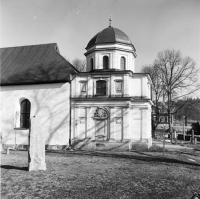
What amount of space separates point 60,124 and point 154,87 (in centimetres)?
2088

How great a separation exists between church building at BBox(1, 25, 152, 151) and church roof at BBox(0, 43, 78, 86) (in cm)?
10

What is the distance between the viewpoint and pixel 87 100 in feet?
67.6

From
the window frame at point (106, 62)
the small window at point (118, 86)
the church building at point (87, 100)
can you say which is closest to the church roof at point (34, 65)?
the church building at point (87, 100)

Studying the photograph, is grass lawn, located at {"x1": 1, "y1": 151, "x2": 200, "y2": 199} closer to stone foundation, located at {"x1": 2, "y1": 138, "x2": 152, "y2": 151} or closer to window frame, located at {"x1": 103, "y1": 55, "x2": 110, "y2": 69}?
stone foundation, located at {"x1": 2, "y1": 138, "x2": 152, "y2": 151}

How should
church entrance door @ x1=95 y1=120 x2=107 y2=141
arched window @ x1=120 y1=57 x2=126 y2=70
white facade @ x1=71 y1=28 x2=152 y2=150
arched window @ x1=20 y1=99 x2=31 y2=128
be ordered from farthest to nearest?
arched window @ x1=120 y1=57 x2=126 y2=70 → arched window @ x1=20 y1=99 x2=31 y2=128 → church entrance door @ x1=95 y1=120 x2=107 y2=141 → white facade @ x1=71 y1=28 x2=152 y2=150

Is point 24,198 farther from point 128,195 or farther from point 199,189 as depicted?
point 199,189

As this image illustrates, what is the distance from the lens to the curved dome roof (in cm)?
2223

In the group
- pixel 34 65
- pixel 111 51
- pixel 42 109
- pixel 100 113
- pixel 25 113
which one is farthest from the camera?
pixel 34 65

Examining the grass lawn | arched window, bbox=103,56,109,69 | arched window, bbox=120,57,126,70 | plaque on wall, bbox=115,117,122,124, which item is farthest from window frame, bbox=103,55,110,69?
the grass lawn

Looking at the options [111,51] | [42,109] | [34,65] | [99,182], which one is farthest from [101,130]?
[99,182]

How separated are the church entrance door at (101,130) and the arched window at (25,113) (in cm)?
699

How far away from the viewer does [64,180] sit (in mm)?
9219

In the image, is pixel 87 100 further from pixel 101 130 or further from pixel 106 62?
pixel 106 62

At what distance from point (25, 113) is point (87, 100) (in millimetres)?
6525
